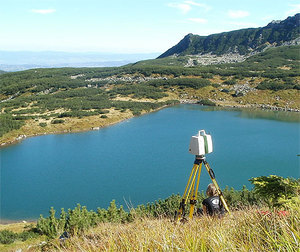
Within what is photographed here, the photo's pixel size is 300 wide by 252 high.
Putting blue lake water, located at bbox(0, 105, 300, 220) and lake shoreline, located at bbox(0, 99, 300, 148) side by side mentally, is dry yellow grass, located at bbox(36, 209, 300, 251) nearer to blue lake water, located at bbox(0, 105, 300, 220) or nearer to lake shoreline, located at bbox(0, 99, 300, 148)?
blue lake water, located at bbox(0, 105, 300, 220)

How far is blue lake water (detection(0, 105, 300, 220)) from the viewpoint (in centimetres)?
2155

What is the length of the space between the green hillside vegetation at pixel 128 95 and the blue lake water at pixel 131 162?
4392 mm

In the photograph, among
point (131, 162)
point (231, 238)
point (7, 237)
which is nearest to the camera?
point (231, 238)

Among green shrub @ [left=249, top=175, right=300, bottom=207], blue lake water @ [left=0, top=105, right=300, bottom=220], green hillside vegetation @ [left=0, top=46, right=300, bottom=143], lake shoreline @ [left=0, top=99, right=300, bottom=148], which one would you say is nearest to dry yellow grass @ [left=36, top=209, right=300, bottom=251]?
green shrub @ [left=249, top=175, right=300, bottom=207]

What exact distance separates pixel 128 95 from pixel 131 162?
35163 millimetres

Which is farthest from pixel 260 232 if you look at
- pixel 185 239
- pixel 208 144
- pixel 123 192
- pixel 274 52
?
A: pixel 274 52

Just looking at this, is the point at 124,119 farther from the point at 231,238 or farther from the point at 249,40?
the point at 249,40

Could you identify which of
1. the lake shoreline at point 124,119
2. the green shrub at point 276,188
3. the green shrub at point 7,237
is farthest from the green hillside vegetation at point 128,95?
the green shrub at point 276,188

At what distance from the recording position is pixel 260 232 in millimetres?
3170

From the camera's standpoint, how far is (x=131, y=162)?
92.3ft

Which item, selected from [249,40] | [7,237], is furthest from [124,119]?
[249,40]

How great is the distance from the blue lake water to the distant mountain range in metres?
88.6

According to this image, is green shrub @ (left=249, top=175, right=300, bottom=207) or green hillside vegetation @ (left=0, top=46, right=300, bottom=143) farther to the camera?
green hillside vegetation @ (left=0, top=46, right=300, bottom=143)

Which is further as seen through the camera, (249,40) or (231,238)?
(249,40)
